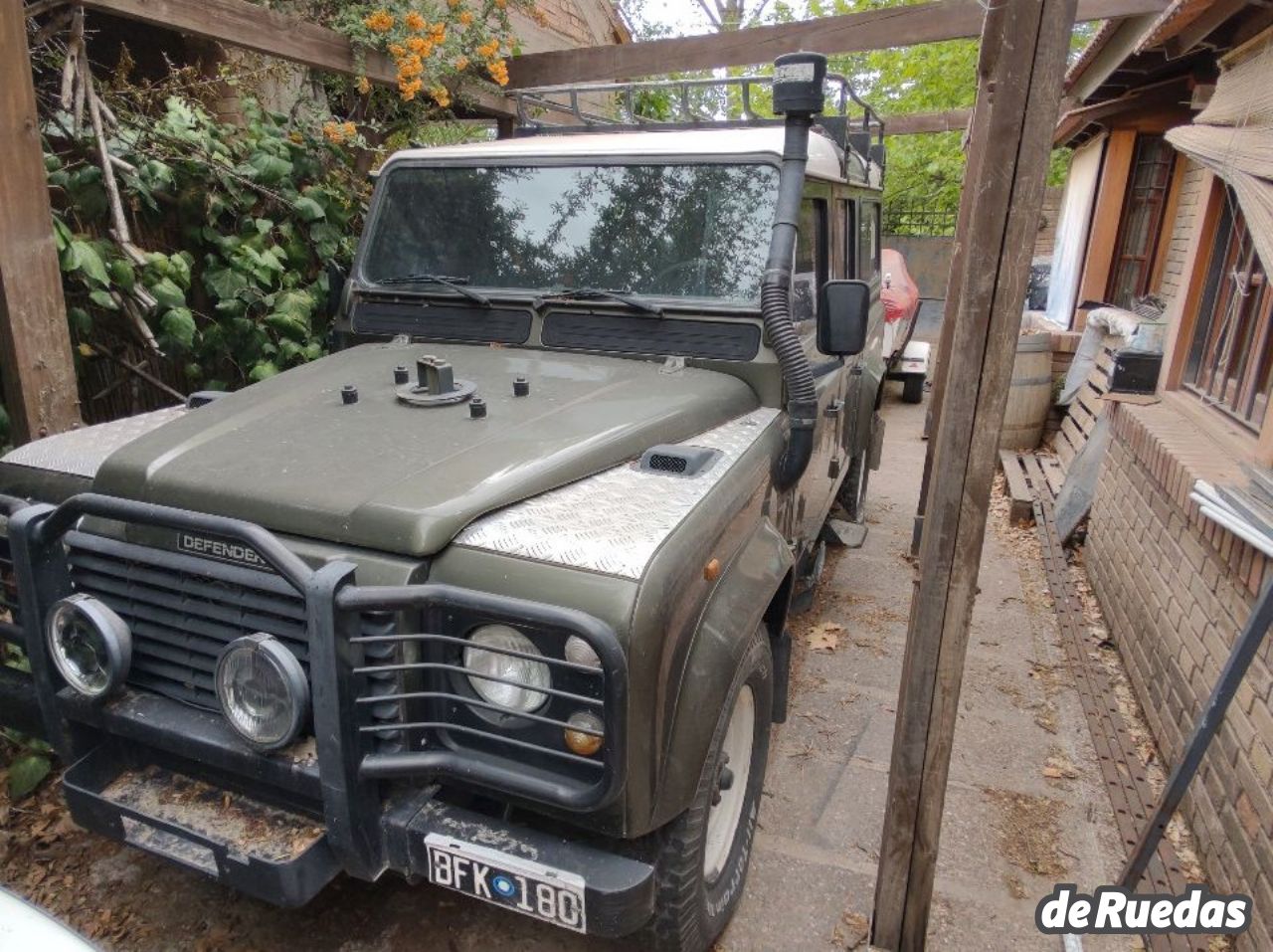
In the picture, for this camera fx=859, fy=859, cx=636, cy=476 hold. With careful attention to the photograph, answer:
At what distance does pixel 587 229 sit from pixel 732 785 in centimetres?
197

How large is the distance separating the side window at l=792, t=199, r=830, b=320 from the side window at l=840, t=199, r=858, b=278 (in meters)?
0.51

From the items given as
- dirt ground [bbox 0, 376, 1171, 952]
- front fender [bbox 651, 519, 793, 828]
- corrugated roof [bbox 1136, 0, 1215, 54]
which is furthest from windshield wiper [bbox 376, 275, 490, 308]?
corrugated roof [bbox 1136, 0, 1215, 54]

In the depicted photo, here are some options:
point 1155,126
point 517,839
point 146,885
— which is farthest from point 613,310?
point 1155,126

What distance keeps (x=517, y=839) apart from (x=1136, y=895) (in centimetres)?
194

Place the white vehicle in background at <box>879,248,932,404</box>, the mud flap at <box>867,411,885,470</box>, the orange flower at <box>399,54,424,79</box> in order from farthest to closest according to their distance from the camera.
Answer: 1. the white vehicle in background at <box>879,248,932,404</box>
2. the mud flap at <box>867,411,885,470</box>
3. the orange flower at <box>399,54,424,79</box>

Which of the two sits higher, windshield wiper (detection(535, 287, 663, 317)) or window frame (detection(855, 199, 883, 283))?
window frame (detection(855, 199, 883, 283))

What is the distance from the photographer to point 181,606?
1.96 metres

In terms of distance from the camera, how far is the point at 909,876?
229cm

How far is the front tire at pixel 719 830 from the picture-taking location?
2.01 metres

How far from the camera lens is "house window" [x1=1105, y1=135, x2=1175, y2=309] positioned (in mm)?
8078

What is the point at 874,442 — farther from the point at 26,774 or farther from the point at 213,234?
the point at 26,774

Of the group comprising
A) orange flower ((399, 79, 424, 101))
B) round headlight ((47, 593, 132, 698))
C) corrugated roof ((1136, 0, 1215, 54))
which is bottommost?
round headlight ((47, 593, 132, 698))

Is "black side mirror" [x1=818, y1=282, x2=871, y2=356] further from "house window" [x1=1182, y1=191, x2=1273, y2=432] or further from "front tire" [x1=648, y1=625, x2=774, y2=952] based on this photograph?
"house window" [x1=1182, y1=191, x2=1273, y2=432]

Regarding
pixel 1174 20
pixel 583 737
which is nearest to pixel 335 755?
pixel 583 737
